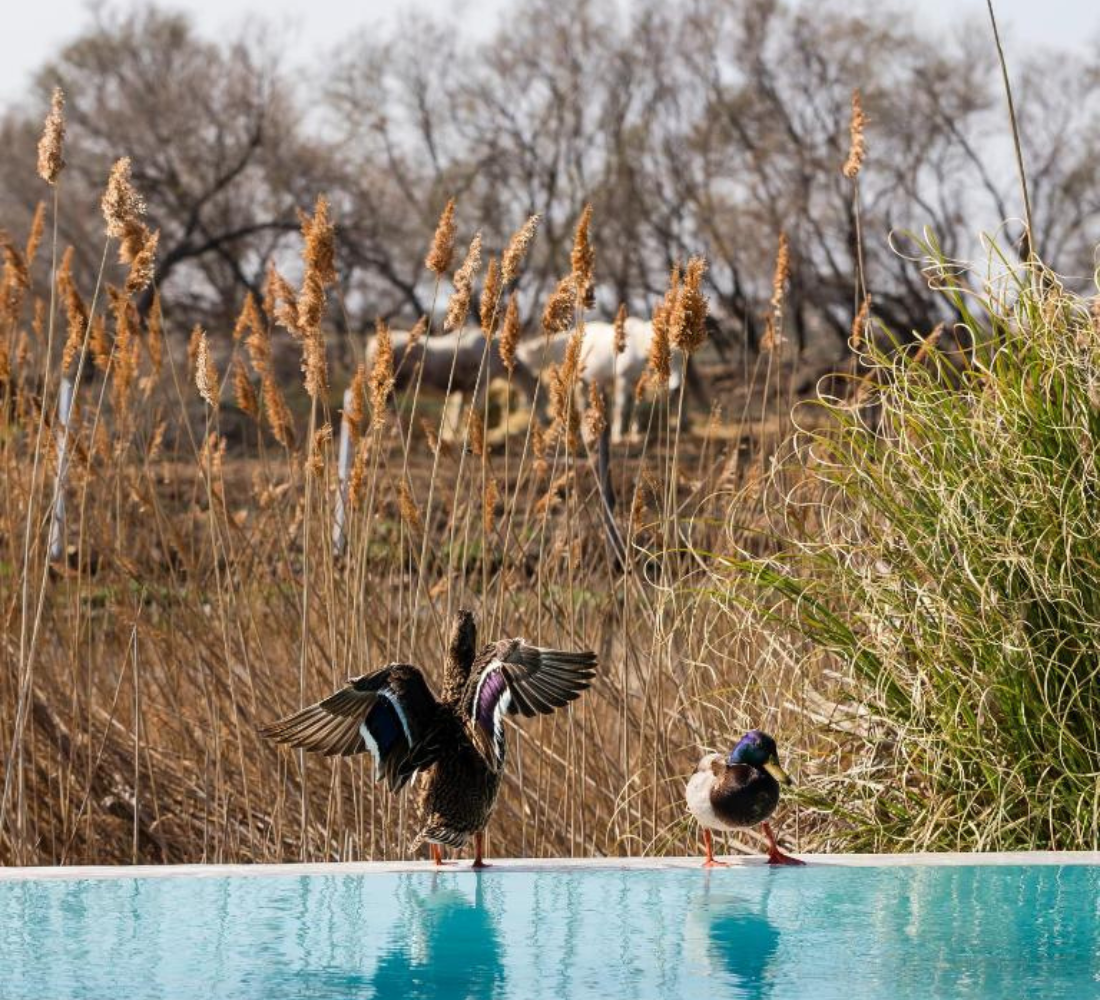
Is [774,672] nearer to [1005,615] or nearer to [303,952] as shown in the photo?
[1005,615]

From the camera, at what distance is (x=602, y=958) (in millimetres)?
2822

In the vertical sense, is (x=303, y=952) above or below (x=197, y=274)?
below

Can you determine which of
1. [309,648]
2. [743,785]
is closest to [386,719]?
[743,785]

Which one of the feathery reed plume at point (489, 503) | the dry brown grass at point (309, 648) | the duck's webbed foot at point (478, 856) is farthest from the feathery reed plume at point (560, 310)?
the duck's webbed foot at point (478, 856)

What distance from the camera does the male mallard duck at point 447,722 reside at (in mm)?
3006

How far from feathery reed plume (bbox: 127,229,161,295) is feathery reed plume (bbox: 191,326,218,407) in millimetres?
182

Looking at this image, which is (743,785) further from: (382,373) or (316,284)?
(316,284)

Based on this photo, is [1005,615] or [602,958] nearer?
[602,958]

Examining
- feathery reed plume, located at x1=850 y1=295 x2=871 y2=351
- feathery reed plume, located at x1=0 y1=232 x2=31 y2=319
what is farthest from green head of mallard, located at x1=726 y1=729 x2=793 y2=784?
feathery reed plume, located at x1=0 y1=232 x2=31 y2=319

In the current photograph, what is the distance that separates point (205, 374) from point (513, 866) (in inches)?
45.3

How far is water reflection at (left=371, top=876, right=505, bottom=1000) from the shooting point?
271 centimetres

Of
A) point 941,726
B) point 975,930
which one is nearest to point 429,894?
point 975,930

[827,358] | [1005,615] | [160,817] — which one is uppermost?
[827,358]

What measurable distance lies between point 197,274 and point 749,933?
2465cm
